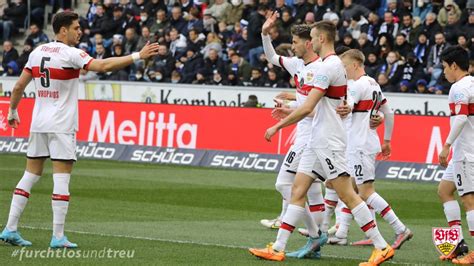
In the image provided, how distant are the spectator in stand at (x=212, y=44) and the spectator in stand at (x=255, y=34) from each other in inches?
41.6

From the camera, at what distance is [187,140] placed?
89.6ft

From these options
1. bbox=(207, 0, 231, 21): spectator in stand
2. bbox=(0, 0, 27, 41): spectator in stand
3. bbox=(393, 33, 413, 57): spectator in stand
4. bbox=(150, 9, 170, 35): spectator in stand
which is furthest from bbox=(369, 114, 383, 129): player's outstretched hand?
bbox=(0, 0, 27, 41): spectator in stand

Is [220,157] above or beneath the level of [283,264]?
beneath

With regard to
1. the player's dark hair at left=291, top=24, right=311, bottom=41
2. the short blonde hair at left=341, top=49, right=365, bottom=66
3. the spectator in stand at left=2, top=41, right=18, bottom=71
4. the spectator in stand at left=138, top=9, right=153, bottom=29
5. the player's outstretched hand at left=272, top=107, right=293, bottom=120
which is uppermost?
the player's dark hair at left=291, top=24, right=311, bottom=41

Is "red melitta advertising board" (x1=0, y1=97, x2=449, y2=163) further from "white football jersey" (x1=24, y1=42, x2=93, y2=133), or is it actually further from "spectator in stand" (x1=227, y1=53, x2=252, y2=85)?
"white football jersey" (x1=24, y1=42, x2=93, y2=133)

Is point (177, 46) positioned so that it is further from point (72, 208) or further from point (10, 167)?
point (72, 208)

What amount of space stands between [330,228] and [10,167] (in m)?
10.9

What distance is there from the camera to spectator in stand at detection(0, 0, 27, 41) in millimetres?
40406

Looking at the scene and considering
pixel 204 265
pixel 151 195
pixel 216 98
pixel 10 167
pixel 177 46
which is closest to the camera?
pixel 204 265

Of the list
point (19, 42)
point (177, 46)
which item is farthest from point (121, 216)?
point (19, 42)

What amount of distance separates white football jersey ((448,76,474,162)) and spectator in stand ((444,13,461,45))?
15.9m

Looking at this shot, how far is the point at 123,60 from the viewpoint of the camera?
41.4 ft

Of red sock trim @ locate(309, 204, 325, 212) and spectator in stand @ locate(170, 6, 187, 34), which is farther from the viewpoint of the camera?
spectator in stand @ locate(170, 6, 187, 34)

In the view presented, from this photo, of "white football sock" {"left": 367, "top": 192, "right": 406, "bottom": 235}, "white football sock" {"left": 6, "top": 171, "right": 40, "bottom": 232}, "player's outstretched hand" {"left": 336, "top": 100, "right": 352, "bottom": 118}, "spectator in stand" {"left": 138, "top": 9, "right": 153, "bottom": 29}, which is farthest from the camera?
"spectator in stand" {"left": 138, "top": 9, "right": 153, "bottom": 29}
